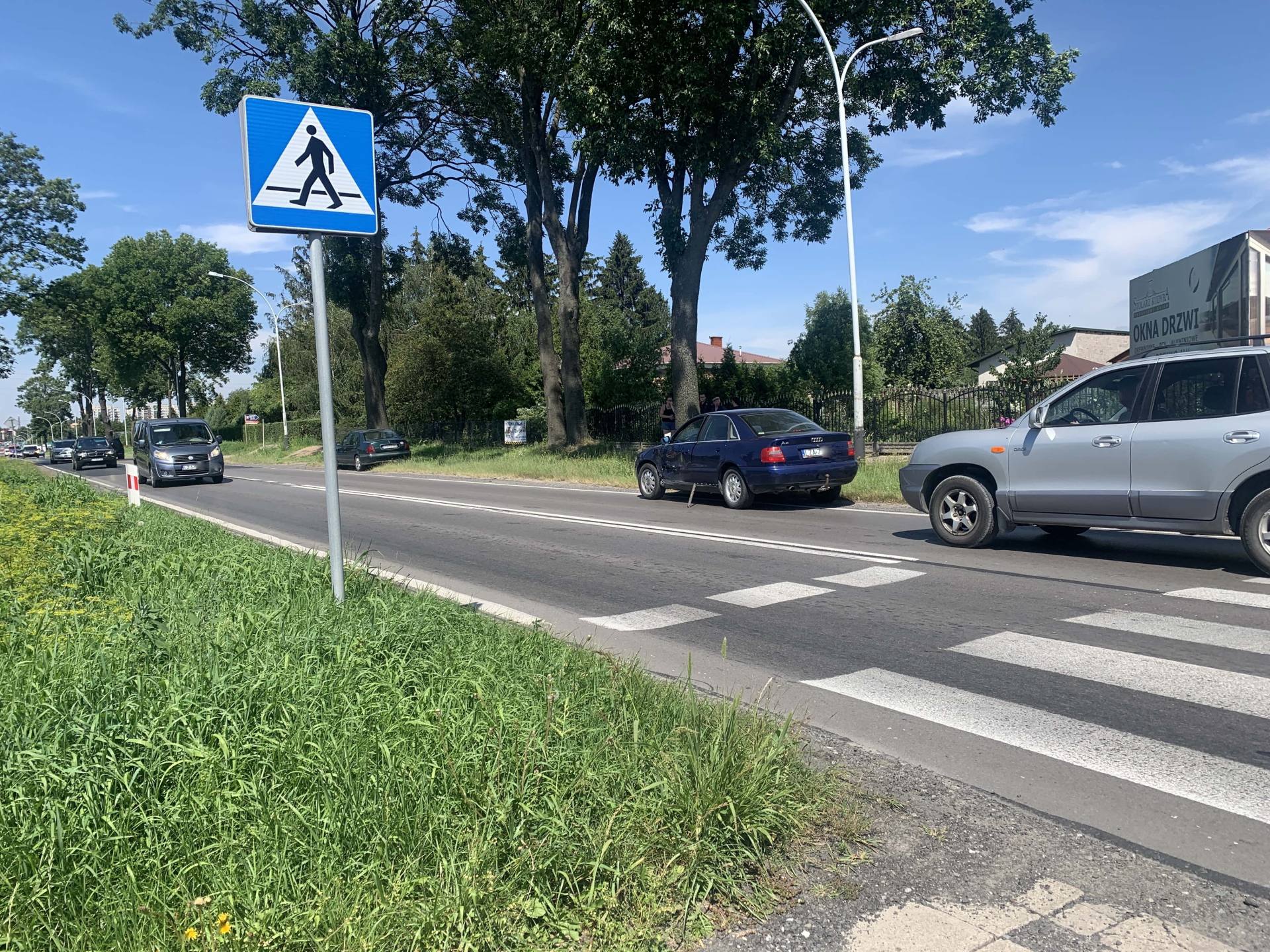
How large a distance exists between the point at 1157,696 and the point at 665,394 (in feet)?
96.9

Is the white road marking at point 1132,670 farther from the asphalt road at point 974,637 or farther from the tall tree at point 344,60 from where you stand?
the tall tree at point 344,60

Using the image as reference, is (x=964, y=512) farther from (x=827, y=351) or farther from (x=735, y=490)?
(x=827, y=351)

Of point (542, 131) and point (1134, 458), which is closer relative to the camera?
point (1134, 458)

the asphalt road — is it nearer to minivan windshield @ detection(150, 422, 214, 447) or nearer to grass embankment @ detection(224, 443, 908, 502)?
grass embankment @ detection(224, 443, 908, 502)

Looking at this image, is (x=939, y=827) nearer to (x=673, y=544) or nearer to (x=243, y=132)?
(x=243, y=132)

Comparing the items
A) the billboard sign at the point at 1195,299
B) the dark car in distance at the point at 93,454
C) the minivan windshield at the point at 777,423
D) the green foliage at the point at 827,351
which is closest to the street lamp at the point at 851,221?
the minivan windshield at the point at 777,423

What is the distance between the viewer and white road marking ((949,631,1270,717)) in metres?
4.54

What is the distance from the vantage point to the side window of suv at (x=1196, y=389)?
24.4ft

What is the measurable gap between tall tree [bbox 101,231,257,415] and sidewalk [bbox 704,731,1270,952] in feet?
212

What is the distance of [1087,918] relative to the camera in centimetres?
272

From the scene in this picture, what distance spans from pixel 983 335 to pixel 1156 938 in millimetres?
139747

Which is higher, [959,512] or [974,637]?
[959,512]

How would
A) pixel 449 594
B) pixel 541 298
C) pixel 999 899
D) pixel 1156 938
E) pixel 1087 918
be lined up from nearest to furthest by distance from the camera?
pixel 1156 938
pixel 1087 918
pixel 999 899
pixel 449 594
pixel 541 298

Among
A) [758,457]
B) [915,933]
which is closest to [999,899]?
[915,933]
